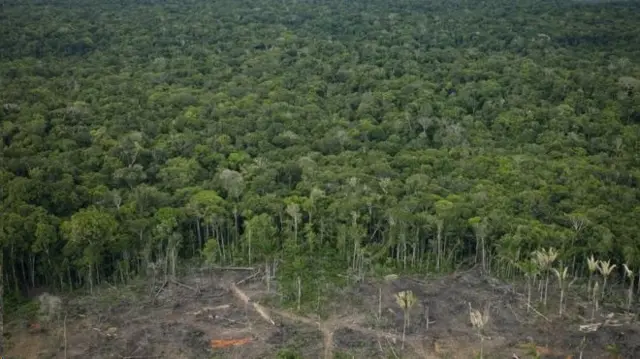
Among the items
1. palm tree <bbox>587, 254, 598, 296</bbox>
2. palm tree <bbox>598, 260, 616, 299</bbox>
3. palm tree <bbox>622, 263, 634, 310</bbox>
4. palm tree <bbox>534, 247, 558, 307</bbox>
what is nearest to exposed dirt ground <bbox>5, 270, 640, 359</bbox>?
palm tree <bbox>622, 263, 634, 310</bbox>

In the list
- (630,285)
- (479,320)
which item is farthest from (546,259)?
(479,320)

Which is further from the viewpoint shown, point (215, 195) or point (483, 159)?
point (483, 159)


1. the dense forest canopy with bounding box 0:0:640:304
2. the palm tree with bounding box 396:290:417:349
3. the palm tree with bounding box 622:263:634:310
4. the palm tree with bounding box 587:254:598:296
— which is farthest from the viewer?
the dense forest canopy with bounding box 0:0:640:304

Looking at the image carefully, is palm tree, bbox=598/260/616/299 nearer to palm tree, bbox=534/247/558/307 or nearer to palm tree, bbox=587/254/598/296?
palm tree, bbox=587/254/598/296

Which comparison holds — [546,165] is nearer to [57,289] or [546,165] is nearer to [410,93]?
[410,93]

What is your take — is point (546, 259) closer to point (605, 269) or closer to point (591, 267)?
point (591, 267)

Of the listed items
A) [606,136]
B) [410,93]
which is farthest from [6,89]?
[606,136]

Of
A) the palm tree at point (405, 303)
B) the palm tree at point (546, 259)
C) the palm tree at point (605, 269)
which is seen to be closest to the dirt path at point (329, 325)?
the palm tree at point (405, 303)
